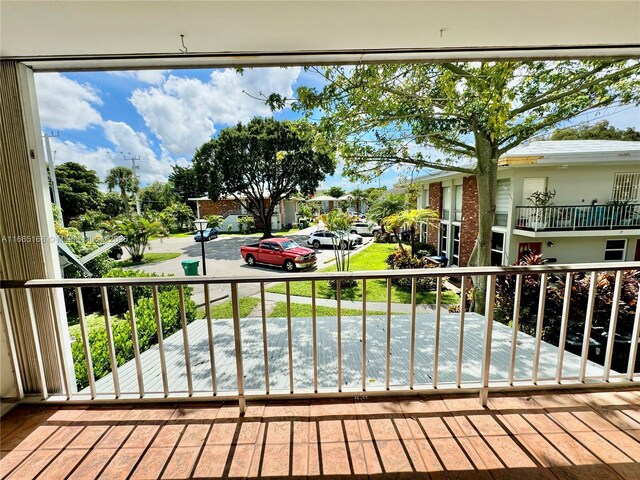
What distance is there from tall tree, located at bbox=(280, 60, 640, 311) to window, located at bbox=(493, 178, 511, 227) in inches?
116

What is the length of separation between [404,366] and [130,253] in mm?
10347

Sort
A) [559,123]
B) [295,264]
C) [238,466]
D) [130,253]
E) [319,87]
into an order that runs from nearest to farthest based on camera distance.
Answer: [238,466]
[319,87]
[559,123]
[295,264]
[130,253]

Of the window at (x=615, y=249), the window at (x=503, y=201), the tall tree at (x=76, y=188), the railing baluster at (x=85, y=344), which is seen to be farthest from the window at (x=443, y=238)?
the tall tree at (x=76, y=188)

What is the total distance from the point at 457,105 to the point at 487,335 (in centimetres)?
351

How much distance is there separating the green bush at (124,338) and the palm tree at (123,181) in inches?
416

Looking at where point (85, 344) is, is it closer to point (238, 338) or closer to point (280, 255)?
point (238, 338)

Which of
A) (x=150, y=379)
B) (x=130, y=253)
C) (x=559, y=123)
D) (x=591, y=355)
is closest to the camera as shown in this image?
(x=150, y=379)

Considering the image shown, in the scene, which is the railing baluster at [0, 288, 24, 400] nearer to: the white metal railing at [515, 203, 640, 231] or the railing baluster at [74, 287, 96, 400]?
the railing baluster at [74, 287, 96, 400]

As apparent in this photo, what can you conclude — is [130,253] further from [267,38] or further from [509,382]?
[509,382]

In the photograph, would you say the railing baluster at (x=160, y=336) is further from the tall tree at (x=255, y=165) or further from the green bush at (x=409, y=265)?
the tall tree at (x=255, y=165)

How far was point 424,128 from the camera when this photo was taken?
15.0ft

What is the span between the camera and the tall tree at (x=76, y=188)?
11875 millimetres

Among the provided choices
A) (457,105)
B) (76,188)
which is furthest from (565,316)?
(76,188)

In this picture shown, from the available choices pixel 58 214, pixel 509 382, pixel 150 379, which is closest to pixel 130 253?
pixel 58 214
